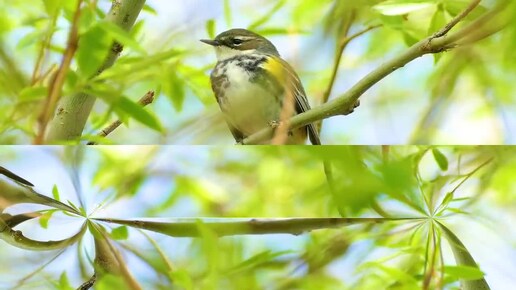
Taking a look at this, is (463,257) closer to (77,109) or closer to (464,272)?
(464,272)

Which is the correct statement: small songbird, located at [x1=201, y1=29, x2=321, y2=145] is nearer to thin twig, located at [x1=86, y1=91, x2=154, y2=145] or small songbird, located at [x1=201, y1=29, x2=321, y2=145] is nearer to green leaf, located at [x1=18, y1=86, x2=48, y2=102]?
thin twig, located at [x1=86, y1=91, x2=154, y2=145]

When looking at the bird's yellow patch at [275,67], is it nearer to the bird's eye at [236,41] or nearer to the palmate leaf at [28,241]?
the bird's eye at [236,41]

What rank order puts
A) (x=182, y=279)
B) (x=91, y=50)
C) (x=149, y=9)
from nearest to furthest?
(x=91, y=50)
(x=182, y=279)
(x=149, y=9)

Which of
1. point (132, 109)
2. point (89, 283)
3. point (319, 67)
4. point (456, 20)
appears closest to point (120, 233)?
point (89, 283)

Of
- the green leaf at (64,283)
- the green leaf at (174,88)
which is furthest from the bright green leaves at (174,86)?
the green leaf at (64,283)

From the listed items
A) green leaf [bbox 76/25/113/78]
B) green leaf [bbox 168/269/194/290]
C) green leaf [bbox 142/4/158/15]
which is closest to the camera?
green leaf [bbox 76/25/113/78]

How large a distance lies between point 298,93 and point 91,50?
0.28m

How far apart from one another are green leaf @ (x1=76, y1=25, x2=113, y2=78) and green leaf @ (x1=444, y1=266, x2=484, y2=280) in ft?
1.24

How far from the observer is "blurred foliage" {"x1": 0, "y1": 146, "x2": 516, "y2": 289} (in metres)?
0.63

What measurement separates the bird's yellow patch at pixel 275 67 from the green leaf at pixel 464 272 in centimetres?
28

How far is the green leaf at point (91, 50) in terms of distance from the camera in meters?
0.50

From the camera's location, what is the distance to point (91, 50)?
0.50 meters

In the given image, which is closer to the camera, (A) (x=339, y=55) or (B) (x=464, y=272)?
(B) (x=464, y=272)

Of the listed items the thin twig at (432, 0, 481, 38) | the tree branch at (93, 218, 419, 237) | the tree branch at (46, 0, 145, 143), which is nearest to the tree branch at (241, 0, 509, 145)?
the thin twig at (432, 0, 481, 38)
